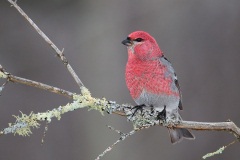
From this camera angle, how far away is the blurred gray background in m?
6.69

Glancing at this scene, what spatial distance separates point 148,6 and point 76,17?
0.99 meters

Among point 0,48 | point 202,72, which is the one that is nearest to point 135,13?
point 202,72

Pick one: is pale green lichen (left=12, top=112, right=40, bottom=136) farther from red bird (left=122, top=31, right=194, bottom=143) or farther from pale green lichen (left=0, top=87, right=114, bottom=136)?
red bird (left=122, top=31, right=194, bottom=143)

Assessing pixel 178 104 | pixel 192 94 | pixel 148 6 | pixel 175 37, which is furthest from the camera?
pixel 148 6

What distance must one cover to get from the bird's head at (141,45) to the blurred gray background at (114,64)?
7.17ft

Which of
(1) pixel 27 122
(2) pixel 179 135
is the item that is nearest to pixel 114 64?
(2) pixel 179 135

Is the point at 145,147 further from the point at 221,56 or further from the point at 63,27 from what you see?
the point at 63,27

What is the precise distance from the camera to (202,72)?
273 inches

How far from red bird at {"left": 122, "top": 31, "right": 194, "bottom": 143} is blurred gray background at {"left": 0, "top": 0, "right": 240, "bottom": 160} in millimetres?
2095

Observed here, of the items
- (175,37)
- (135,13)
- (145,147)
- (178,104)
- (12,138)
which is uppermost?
(135,13)

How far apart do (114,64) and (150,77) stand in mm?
3095

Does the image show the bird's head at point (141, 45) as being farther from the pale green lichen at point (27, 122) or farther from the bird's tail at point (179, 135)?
the pale green lichen at point (27, 122)

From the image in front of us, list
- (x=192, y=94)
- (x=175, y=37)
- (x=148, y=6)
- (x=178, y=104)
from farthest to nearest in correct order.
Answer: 1. (x=148, y=6)
2. (x=175, y=37)
3. (x=192, y=94)
4. (x=178, y=104)

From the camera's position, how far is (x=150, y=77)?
4172 millimetres
